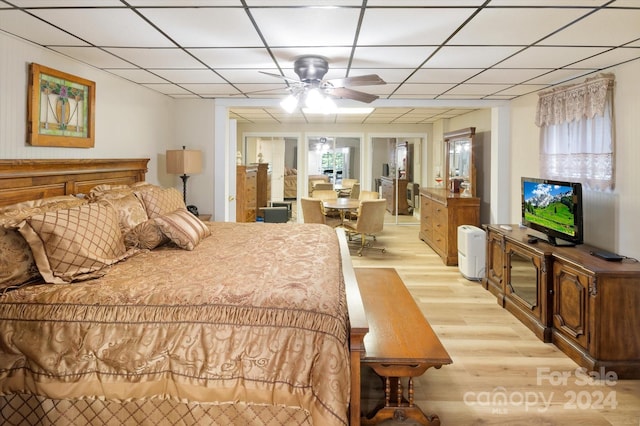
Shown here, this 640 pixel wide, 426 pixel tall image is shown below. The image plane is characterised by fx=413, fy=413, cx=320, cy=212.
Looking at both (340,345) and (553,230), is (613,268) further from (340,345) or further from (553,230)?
(340,345)

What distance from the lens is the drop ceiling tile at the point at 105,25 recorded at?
2.39m

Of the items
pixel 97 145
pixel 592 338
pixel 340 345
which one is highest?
pixel 97 145

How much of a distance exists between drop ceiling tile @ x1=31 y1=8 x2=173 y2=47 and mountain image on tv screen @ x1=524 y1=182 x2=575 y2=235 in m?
3.30

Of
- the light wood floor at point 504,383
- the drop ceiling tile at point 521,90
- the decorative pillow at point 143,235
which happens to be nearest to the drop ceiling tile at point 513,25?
the drop ceiling tile at point 521,90

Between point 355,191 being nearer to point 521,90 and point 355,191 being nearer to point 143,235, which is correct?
point 521,90

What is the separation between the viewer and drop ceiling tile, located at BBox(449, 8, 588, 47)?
2.35 metres

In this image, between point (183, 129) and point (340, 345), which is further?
point (183, 129)

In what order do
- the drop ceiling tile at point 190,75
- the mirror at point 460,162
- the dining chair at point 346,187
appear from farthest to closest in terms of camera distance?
the dining chair at point 346,187 → the mirror at point 460,162 → the drop ceiling tile at point 190,75

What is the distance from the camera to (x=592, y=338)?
283 cm

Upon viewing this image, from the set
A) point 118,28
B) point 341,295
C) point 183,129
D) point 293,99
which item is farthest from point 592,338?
point 183,129

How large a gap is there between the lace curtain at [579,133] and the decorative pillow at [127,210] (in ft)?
12.6

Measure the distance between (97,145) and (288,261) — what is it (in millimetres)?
2348

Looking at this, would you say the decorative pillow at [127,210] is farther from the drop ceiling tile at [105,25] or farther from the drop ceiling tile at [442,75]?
the drop ceiling tile at [442,75]

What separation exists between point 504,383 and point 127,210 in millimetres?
2900
